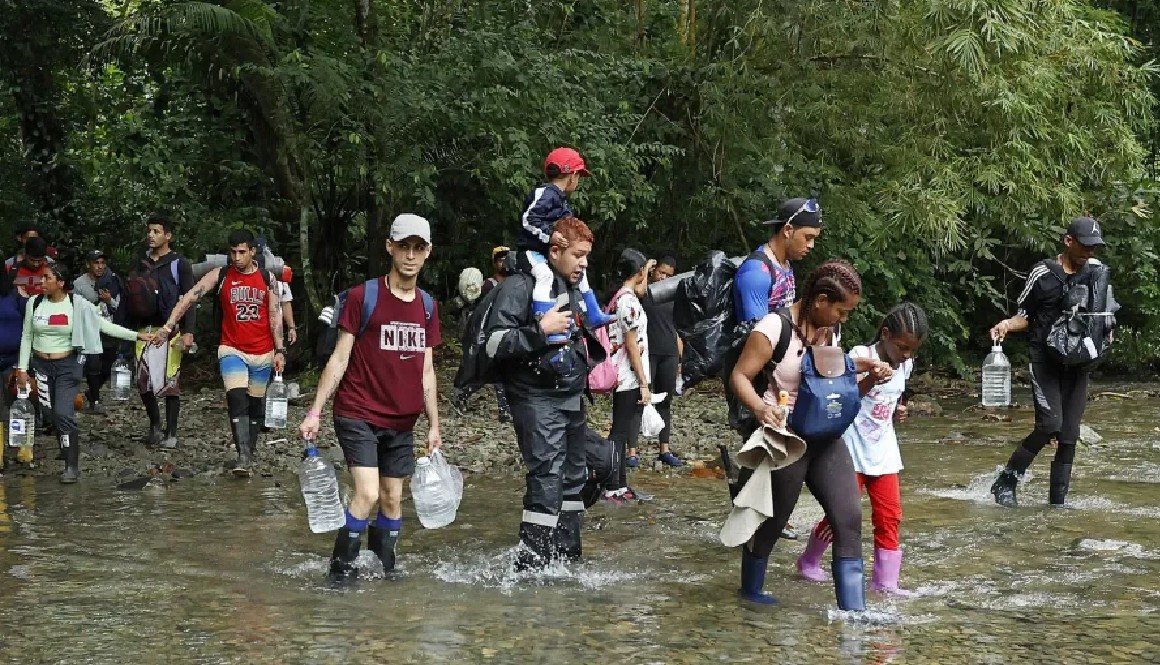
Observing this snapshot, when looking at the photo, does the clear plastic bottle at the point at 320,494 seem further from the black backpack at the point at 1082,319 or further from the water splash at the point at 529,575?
the black backpack at the point at 1082,319

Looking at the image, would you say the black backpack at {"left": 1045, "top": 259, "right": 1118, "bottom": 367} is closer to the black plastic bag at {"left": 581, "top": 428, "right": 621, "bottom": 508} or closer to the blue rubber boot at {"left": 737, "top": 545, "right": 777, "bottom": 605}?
the black plastic bag at {"left": 581, "top": 428, "right": 621, "bottom": 508}

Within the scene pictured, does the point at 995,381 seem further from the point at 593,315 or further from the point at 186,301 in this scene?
the point at 186,301

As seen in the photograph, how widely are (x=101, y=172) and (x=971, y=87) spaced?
12.2 m

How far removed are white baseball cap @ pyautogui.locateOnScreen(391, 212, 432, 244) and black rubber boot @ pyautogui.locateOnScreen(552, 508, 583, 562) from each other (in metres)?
1.78

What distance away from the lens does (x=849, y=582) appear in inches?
273

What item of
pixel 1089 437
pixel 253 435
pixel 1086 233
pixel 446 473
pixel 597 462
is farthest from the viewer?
pixel 1089 437

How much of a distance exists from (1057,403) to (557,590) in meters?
4.47

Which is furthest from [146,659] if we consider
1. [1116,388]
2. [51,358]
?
[1116,388]

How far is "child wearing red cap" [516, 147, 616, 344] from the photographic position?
8.02 m

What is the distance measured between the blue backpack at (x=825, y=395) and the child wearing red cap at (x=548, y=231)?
1.56 metres

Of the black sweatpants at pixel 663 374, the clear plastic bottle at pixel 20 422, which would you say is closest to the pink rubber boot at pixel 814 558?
the black sweatpants at pixel 663 374

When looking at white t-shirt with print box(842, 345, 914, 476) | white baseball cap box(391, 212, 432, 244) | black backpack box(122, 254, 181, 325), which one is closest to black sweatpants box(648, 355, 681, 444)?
black backpack box(122, 254, 181, 325)

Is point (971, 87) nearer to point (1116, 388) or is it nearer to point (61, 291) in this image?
point (1116, 388)

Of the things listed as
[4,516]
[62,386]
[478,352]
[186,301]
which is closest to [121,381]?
[186,301]
